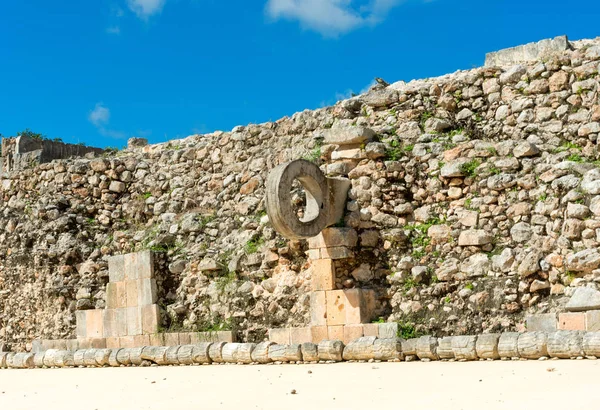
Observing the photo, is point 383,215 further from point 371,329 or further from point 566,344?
point 566,344

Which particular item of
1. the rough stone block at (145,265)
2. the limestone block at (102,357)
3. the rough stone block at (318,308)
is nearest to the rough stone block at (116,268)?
the rough stone block at (145,265)

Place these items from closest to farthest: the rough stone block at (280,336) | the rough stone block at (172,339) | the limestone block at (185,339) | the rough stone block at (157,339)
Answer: the rough stone block at (280,336) < the limestone block at (185,339) < the rough stone block at (172,339) < the rough stone block at (157,339)

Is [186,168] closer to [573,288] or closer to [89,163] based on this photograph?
[89,163]

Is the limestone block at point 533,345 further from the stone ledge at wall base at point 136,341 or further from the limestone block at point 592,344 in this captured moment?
the stone ledge at wall base at point 136,341

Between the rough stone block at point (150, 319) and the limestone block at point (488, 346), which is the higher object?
the rough stone block at point (150, 319)

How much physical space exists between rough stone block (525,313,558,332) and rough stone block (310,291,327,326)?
3.11 metres

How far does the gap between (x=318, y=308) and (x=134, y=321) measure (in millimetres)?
3868

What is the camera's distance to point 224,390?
9.52 meters

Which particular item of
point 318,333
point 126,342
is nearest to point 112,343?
point 126,342

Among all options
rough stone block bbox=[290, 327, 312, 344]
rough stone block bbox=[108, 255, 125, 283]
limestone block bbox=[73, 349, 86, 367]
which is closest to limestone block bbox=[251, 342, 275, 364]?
rough stone block bbox=[290, 327, 312, 344]

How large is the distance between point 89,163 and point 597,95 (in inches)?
402

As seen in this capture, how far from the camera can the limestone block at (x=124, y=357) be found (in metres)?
13.6

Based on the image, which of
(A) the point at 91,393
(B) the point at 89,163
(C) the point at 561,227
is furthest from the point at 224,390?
(B) the point at 89,163

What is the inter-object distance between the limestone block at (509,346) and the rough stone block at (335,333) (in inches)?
133
